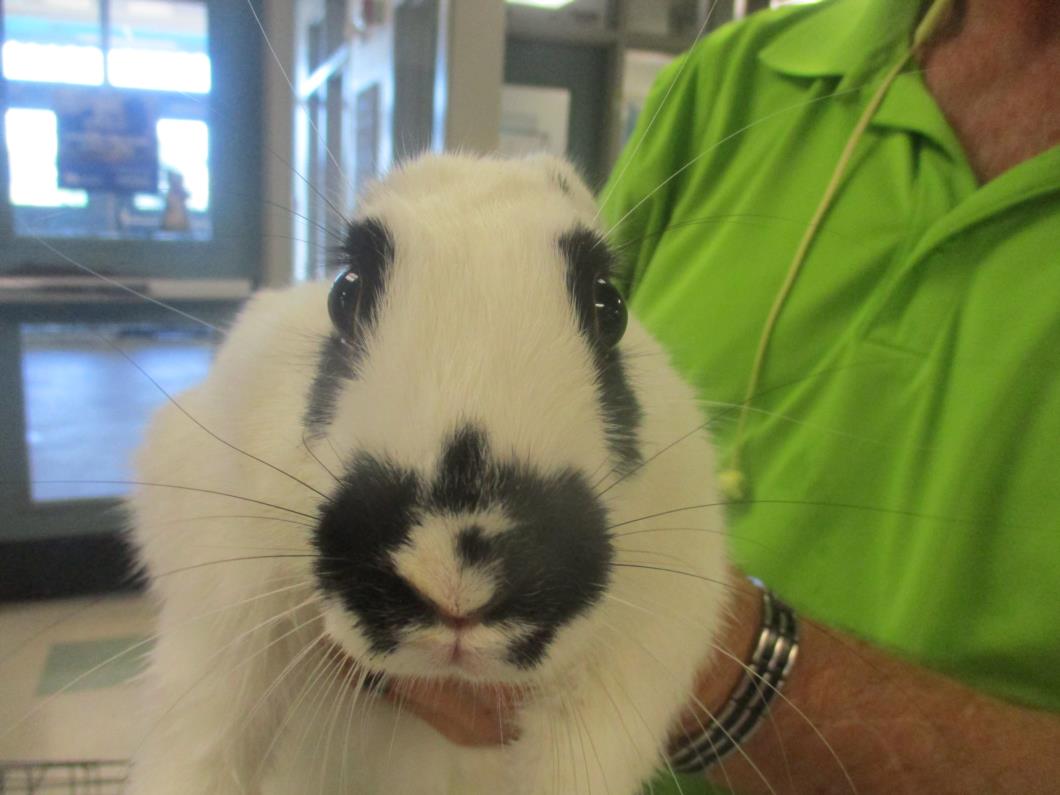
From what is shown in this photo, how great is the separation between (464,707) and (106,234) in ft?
3.05

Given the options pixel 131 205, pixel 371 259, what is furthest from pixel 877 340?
pixel 131 205

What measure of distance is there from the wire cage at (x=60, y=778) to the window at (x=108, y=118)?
81 cm

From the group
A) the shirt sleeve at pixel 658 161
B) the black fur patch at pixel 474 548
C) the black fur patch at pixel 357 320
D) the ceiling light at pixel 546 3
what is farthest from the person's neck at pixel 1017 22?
the ceiling light at pixel 546 3

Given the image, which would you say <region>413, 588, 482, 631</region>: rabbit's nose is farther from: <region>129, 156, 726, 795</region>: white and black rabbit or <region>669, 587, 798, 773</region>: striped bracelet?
<region>669, 587, 798, 773</region>: striped bracelet

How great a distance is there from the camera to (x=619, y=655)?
0.74m

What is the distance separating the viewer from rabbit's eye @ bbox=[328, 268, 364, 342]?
0.68m

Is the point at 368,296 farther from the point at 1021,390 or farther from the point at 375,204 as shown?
the point at 1021,390

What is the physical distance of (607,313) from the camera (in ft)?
2.35

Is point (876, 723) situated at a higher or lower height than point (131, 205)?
lower

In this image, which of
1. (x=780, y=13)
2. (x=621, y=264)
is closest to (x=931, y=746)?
(x=621, y=264)

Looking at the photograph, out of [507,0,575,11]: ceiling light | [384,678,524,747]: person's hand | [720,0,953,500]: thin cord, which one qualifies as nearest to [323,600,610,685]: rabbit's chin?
[384,678,524,747]: person's hand

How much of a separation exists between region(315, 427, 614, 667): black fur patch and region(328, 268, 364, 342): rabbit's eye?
0.59 feet

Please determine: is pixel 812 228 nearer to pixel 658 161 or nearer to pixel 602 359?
pixel 658 161

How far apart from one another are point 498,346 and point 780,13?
114 centimetres
